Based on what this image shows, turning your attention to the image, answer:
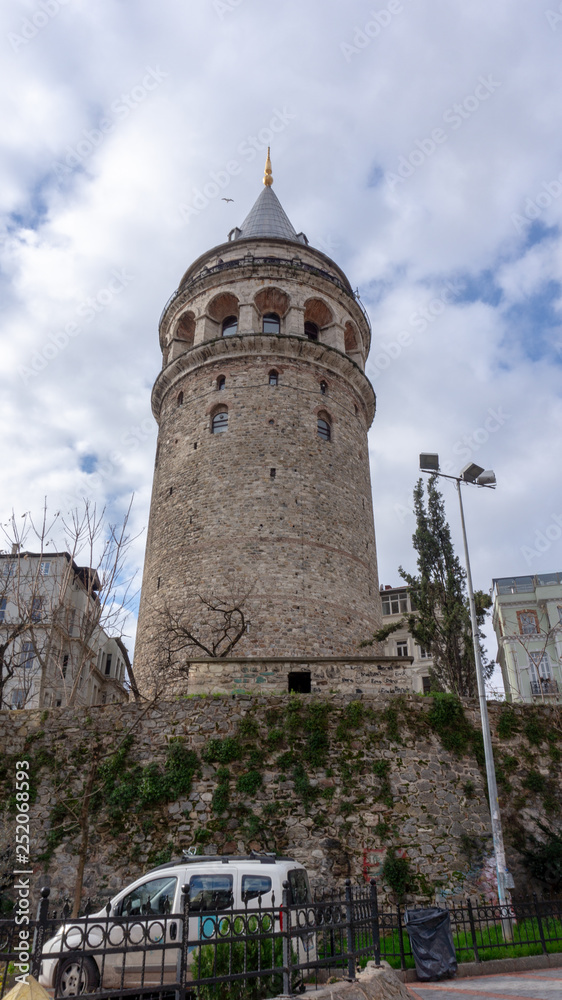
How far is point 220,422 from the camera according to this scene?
20.8 metres

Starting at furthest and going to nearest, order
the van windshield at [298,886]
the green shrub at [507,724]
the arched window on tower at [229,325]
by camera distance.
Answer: the arched window on tower at [229,325]
the green shrub at [507,724]
the van windshield at [298,886]

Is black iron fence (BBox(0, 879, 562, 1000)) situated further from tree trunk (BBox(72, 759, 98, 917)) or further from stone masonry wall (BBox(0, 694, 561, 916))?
tree trunk (BBox(72, 759, 98, 917))

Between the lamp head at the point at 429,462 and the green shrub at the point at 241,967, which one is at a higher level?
the lamp head at the point at 429,462

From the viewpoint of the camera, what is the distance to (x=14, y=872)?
11555 mm

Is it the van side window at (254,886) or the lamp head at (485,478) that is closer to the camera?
the van side window at (254,886)

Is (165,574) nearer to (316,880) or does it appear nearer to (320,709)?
(320,709)

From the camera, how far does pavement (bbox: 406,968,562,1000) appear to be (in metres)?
6.94

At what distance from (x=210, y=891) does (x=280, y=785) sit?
472 cm

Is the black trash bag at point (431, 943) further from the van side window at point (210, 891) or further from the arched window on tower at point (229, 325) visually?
the arched window on tower at point (229, 325)

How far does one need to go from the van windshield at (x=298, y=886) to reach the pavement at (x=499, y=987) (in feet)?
5.09

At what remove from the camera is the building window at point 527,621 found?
38100 mm

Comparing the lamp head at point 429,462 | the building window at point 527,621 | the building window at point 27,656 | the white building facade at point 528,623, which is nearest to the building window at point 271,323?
the lamp head at point 429,462

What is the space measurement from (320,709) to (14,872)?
6227 mm

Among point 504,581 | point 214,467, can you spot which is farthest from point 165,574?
point 504,581
